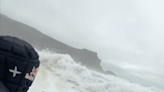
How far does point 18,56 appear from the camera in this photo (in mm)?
939

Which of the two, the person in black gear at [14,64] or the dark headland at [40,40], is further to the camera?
the dark headland at [40,40]

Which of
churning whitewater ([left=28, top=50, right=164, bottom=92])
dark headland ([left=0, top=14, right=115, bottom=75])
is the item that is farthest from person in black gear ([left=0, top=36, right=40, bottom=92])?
dark headland ([left=0, top=14, right=115, bottom=75])

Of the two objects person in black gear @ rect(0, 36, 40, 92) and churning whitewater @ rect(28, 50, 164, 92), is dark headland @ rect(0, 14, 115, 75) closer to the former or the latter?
churning whitewater @ rect(28, 50, 164, 92)

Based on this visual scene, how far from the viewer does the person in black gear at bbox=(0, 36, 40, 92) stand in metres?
0.90

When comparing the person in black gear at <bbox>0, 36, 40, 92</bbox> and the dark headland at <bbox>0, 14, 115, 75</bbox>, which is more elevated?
the dark headland at <bbox>0, 14, 115, 75</bbox>

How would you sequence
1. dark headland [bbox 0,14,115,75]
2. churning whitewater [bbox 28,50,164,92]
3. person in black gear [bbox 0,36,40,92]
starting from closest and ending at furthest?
person in black gear [bbox 0,36,40,92]
churning whitewater [bbox 28,50,164,92]
dark headland [bbox 0,14,115,75]

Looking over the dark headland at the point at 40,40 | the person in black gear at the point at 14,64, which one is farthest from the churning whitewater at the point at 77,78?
the dark headland at the point at 40,40

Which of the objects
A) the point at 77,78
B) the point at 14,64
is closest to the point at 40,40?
the point at 77,78

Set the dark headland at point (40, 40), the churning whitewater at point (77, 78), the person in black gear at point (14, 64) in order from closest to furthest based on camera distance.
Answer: the person in black gear at point (14, 64)
the churning whitewater at point (77, 78)
the dark headland at point (40, 40)

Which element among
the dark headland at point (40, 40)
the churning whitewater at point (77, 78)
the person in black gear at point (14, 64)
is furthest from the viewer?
the dark headland at point (40, 40)

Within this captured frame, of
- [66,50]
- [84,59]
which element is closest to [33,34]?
[66,50]

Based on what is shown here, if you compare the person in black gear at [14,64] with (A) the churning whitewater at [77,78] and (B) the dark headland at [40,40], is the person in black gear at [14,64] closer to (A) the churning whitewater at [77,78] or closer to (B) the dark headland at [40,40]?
(A) the churning whitewater at [77,78]

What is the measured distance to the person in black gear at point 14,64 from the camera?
90 centimetres

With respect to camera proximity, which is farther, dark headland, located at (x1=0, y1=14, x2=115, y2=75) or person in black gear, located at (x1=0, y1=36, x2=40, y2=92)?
dark headland, located at (x1=0, y1=14, x2=115, y2=75)
